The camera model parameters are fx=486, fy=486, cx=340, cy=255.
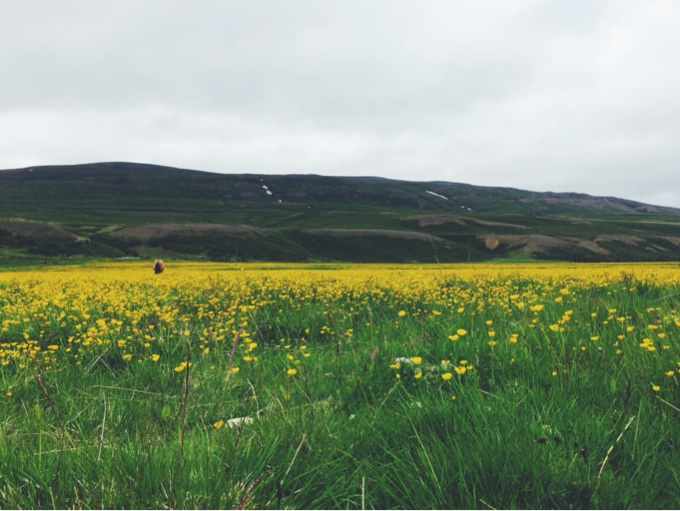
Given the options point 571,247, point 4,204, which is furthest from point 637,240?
point 4,204

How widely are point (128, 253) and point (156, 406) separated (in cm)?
9163

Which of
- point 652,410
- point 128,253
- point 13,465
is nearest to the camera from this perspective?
Result: point 13,465

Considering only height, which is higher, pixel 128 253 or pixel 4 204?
pixel 4 204

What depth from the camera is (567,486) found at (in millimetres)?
2312

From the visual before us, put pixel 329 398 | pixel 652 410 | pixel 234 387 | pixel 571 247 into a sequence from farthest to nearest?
pixel 571 247 < pixel 234 387 < pixel 329 398 < pixel 652 410

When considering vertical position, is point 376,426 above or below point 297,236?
below

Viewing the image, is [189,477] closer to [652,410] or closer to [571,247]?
[652,410]

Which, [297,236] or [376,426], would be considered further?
[297,236]

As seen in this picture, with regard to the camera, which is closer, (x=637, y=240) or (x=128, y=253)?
(x=128, y=253)

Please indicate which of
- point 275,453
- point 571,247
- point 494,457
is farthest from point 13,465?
point 571,247

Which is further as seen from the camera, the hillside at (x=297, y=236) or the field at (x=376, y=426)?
the hillside at (x=297, y=236)

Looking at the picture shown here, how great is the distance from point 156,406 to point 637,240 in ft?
478

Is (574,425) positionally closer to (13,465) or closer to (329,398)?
(329,398)

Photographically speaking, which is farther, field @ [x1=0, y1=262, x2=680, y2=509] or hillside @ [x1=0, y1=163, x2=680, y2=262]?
hillside @ [x1=0, y1=163, x2=680, y2=262]
